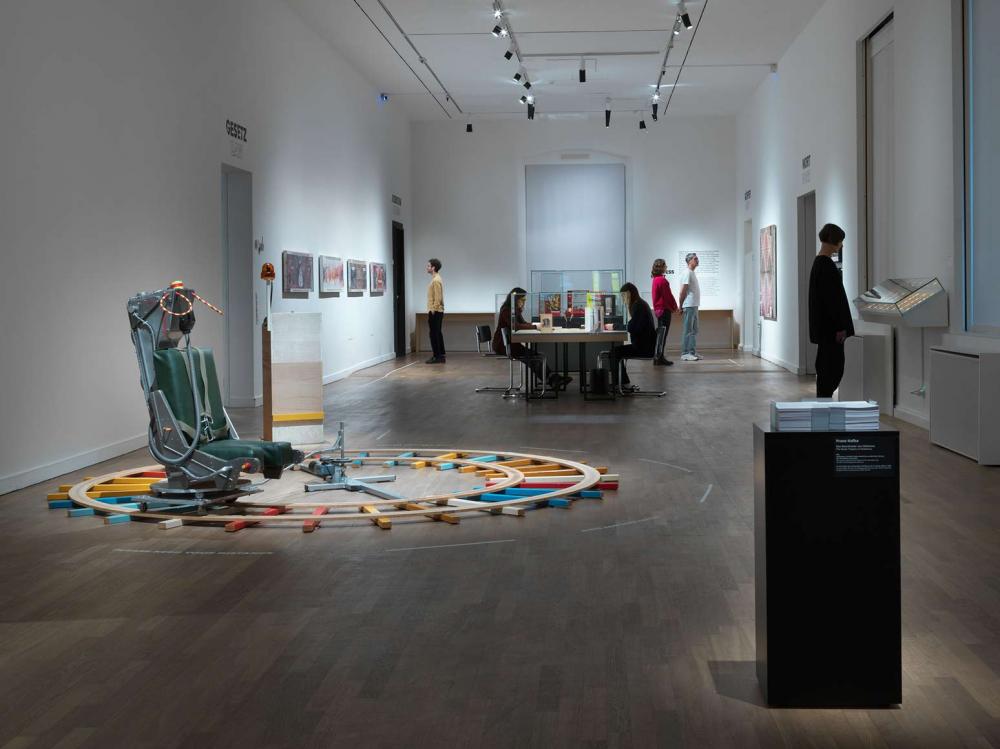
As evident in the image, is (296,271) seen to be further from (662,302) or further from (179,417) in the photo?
(179,417)

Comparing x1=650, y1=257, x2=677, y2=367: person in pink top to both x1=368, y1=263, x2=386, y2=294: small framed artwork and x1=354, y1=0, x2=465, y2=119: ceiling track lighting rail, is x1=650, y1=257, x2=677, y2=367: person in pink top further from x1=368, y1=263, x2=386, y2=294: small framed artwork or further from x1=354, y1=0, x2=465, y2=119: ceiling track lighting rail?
x1=354, y1=0, x2=465, y2=119: ceiling track lighting rail

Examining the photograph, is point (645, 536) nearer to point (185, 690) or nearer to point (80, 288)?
point (185, 690)

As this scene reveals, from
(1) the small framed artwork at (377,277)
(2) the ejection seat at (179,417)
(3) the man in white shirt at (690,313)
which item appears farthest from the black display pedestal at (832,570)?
(3) the man in white shirt at (690,313)

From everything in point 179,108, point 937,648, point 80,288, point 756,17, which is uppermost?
point 756,17

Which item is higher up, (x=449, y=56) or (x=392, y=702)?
(x=449, y=56)

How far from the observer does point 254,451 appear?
20.1 ft

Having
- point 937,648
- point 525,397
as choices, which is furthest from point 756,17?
point 937,648

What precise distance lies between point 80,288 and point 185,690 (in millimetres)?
5204

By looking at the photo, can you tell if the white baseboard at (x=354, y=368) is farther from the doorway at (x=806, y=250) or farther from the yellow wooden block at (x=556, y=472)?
the yellow wooden block at (x=556, y=472)

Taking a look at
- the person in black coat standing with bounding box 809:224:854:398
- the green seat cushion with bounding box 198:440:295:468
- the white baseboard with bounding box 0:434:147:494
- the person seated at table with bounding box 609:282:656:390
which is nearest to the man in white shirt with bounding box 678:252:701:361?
the person seated at table with bounding box 609:282:656:390

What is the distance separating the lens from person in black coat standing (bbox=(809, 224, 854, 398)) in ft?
27.5

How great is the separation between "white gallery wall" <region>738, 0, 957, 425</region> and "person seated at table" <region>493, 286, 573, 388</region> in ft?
11.0

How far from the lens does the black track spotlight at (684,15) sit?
525 inches

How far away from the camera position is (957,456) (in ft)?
25.4
